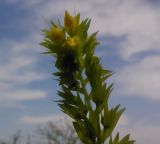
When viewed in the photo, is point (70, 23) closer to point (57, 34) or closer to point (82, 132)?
point (57, 34)

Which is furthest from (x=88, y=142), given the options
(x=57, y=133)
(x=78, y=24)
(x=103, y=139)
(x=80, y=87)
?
(x=57, y=133)

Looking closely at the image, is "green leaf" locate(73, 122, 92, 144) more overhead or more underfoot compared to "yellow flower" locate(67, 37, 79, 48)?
more underfoot

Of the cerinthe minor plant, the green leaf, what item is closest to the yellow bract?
the cerinthe minor plant

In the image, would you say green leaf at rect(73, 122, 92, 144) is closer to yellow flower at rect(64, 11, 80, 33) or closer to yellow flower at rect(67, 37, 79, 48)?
yellow flower at rect(67, 37, 79, 48)

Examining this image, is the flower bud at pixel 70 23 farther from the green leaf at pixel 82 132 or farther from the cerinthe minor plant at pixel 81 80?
the green leaf at pixel 82 132

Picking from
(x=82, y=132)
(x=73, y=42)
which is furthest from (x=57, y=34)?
(x=82, y=132)

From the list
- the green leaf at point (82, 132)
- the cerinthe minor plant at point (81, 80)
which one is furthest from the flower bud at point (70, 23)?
the green leaf at point (82, 132)

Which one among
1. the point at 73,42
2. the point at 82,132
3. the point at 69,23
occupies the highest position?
the point at 69,23

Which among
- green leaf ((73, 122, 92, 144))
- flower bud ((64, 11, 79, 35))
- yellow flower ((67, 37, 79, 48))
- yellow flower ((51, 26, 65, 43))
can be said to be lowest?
green leaf ((73, 122, 92, 144))
